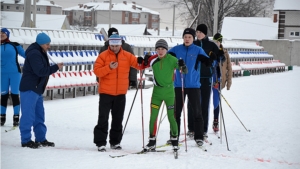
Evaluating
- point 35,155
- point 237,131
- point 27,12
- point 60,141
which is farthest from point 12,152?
point 27,12

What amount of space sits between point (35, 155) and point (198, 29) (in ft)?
12.9

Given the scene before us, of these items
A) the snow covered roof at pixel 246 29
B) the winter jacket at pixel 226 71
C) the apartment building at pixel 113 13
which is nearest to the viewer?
the winter jacket at pixel 226 71

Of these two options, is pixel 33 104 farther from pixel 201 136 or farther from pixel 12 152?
pixel 201 136

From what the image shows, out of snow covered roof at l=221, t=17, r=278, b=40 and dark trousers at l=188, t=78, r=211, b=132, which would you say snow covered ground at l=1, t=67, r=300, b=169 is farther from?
snow covered roof at l=221, t=17, r=278, b=40

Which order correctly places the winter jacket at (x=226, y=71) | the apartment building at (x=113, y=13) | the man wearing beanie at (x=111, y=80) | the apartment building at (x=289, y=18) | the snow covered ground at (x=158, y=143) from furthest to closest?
the apartment building at (x=113, y=13) → the apartment building at (x=289, y=18) → the winter jacket at (x=226, y=71) → the man wearing beanie at (x=111, y=80) → the snow covered ground at (x=158, y=143)

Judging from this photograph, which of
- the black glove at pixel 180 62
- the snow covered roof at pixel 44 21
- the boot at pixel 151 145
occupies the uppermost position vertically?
the snow covered roof at pixel 44 21

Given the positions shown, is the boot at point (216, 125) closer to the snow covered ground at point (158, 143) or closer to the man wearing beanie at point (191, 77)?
the snow covered ground at point (158, 143)

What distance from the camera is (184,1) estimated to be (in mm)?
66438

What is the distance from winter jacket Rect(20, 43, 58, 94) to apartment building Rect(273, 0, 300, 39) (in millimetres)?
54399

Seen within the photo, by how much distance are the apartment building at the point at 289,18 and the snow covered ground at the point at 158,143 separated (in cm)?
4624

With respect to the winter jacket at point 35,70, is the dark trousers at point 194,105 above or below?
below

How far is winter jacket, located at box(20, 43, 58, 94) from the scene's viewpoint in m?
8.19

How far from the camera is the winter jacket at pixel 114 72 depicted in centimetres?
818

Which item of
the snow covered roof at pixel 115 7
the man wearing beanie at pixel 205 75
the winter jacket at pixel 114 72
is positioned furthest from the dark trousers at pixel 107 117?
the snow covered roof at pixel 115 7
